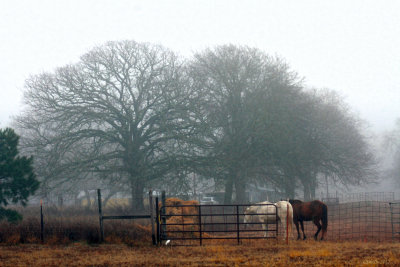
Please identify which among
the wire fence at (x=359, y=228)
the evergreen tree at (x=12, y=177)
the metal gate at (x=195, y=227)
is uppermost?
the evergreen tree at (x=12, y=177)

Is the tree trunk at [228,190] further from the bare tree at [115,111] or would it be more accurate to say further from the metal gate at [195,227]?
the metal gate at [195,227]

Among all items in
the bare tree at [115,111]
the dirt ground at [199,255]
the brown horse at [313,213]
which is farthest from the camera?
the bare tree at [115,111]

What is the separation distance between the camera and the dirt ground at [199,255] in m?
10.4

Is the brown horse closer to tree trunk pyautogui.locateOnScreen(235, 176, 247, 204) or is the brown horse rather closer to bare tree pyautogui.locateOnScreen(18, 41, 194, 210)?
bare tree pyautogui.locateOnScreen(18, 41, 194, 210)

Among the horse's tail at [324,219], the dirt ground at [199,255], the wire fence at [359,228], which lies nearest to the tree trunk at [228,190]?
the wire fence at [359,228]

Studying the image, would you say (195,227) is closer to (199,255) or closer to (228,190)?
(199,255)

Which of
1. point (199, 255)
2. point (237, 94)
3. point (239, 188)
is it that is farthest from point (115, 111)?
point (199, 255)

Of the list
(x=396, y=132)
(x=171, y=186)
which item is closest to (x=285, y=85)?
(x=171, y=186)

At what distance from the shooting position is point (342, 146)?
3538cm

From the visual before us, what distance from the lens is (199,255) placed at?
1209 cm

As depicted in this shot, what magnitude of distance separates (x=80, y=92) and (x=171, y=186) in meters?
8.22

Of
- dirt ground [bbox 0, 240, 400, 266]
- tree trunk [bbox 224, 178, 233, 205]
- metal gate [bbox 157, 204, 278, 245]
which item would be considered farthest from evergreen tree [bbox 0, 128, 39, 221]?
tree trunk [bbox 224, 178, 233, 205]

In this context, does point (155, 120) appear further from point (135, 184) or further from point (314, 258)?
point (314, 258)

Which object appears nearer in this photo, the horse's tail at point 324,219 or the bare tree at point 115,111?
the horse's tail at point 324,219
